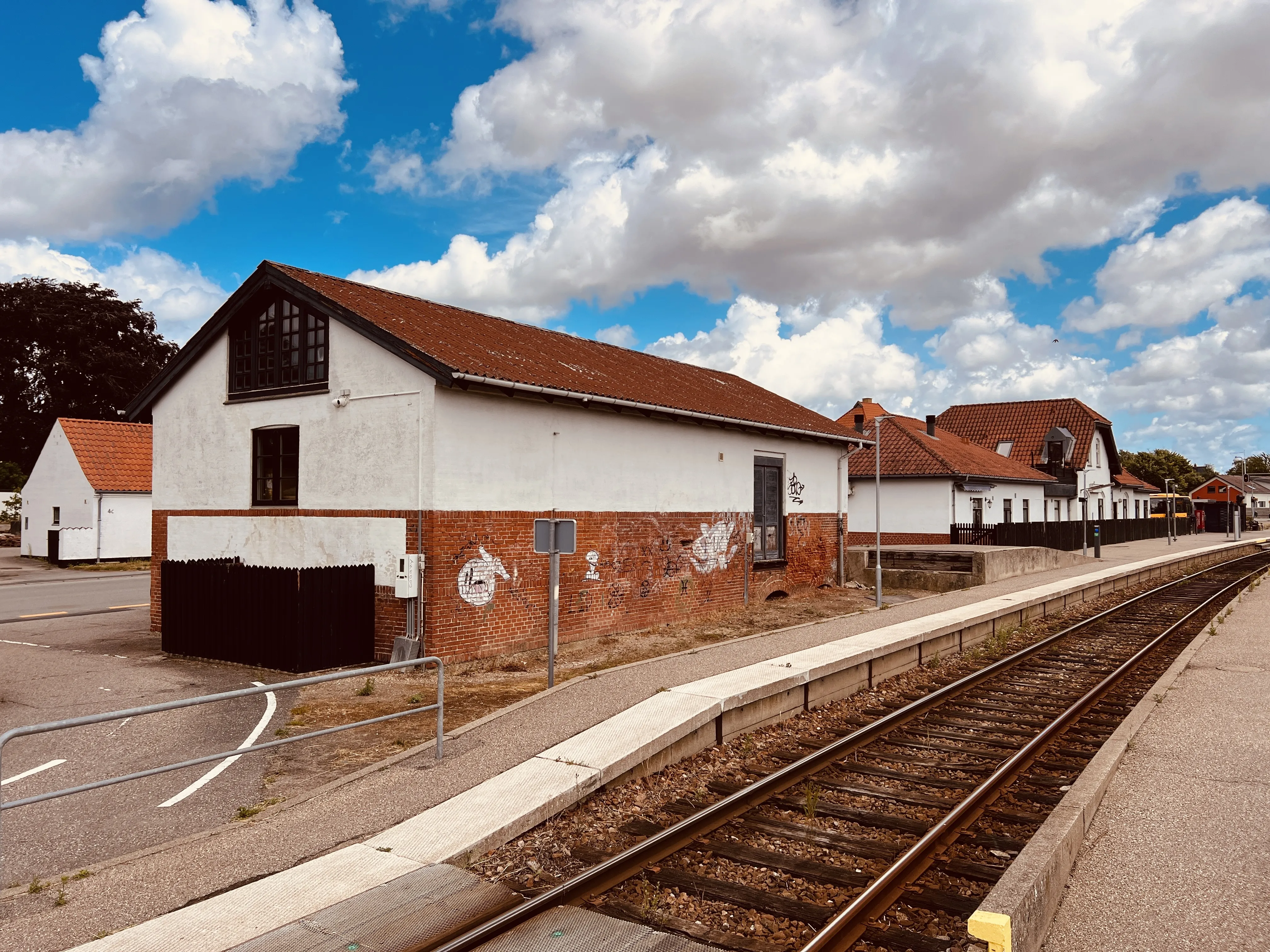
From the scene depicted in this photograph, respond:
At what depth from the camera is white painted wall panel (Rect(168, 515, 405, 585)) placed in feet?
42.2

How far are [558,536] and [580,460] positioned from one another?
4805 mm

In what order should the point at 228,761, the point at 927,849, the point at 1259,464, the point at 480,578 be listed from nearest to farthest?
the point at 927,849 < the point at 228,761 < the point at 480,578 < the point at 1259,464

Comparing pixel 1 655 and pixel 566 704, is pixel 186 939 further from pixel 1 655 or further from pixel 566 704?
pixel 1 655

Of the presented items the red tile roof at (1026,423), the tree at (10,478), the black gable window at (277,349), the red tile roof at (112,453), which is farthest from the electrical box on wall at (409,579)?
the tree at (10,478)

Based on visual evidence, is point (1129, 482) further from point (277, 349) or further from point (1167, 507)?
point (277, 349)

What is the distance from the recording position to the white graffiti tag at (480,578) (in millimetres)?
12758

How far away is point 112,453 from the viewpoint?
33.5 metres

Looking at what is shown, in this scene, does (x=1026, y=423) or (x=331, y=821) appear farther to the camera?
(x=1026, y=423)

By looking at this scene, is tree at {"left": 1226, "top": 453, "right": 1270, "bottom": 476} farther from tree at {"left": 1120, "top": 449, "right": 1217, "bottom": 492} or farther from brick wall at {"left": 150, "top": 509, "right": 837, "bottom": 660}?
brick wall at {"left": 150, "top": 509, "right": 837, "bottom": 660}

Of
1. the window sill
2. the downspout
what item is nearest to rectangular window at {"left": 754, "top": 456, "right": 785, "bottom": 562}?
the downspout

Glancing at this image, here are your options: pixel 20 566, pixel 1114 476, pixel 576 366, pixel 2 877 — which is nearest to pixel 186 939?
pixel 2 877

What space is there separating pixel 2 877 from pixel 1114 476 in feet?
192

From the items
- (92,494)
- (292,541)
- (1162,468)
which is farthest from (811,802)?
(1162,468)

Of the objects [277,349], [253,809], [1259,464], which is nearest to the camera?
[253,809]
